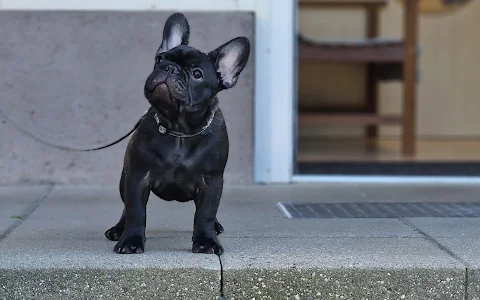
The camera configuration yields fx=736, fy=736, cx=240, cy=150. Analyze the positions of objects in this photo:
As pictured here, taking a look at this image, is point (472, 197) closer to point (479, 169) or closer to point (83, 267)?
point (479, 169)

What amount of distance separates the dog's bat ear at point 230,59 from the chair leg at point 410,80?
4282mm

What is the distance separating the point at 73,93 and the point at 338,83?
16.0 ft

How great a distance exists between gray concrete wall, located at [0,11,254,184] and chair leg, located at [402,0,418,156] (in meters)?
2.47

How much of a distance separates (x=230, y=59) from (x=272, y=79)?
226cm

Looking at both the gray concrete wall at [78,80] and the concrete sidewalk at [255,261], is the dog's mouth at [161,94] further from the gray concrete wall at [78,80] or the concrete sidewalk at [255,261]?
the gray concrete wall at [78,80]

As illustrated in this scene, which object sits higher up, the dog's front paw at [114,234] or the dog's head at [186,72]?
the dog's head at [186,72]

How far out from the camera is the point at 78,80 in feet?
16.4

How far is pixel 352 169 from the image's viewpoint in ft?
19.3

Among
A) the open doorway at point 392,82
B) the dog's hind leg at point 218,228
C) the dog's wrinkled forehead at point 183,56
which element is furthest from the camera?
the open doorway at point 392,82

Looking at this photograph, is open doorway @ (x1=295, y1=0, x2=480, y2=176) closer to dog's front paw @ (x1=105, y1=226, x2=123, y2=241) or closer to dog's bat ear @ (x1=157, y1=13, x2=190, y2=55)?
dog's front paw @ (x1=105, y1=226, x2=123, y2=241)

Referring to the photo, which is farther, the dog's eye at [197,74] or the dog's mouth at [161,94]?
the dog's eye at [197,74]

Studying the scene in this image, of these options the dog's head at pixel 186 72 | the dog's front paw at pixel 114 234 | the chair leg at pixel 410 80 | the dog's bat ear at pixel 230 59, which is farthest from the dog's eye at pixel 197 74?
the chair leg at pixel 410 80

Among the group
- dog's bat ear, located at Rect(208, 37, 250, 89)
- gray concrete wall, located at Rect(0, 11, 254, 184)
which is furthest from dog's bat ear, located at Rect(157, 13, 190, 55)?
gray concrete wall, located at Rect(0, 11, 254, 184)

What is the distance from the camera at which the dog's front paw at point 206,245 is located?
301 cm
